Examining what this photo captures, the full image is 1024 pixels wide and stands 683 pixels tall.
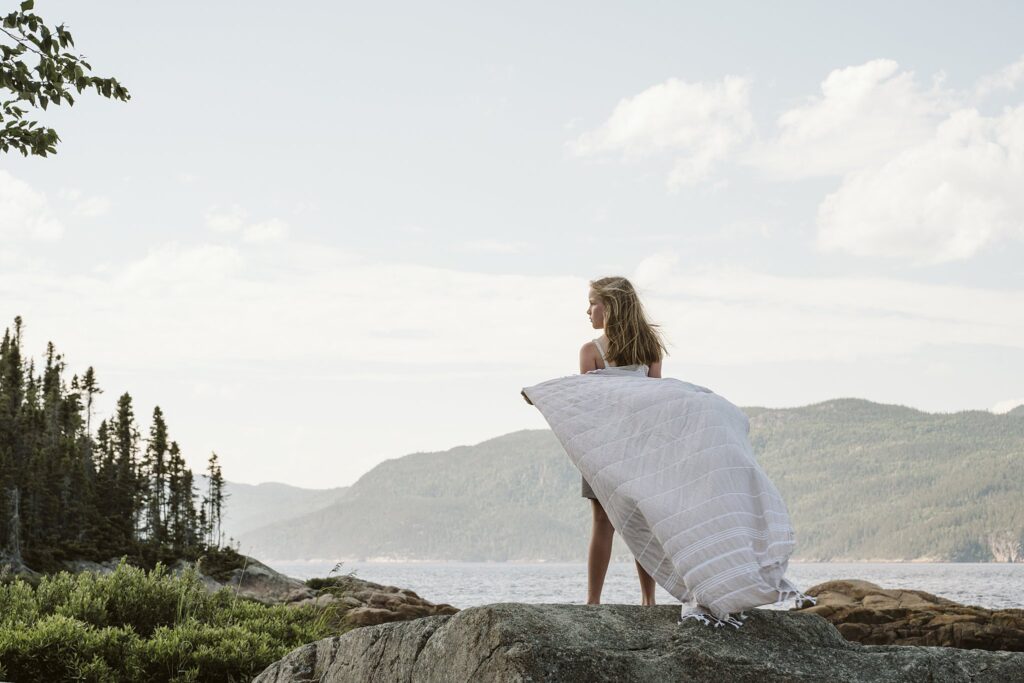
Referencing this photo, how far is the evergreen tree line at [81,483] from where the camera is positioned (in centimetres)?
3784

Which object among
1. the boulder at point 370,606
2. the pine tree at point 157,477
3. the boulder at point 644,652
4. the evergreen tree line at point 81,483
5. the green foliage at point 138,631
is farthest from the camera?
the pine tree at point 157,477

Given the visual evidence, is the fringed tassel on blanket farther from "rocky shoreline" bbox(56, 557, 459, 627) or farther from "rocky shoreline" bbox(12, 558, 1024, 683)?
"rocky shoreline" bbox(56, 557, 459, 627)

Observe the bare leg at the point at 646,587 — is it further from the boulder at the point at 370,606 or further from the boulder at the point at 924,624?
the boulder at the point at 924,624

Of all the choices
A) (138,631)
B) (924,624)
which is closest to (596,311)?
(138,631)

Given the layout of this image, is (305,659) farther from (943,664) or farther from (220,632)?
(943,664)

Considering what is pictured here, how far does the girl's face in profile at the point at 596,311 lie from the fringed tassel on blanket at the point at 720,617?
7.29 feet

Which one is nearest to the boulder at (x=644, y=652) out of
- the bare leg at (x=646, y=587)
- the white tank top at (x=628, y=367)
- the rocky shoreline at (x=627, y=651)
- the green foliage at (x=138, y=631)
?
the rocky shoreline at (x=627, y=651)

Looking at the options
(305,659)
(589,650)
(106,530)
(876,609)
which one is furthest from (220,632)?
(106,530)

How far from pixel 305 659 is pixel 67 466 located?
4086 cm

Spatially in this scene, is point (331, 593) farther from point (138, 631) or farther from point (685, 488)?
point (685, 488)

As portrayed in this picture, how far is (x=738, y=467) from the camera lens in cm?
573

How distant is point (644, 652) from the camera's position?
16.6ft

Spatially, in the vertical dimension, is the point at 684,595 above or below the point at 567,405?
below

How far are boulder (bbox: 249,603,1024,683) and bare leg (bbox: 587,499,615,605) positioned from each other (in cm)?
105
